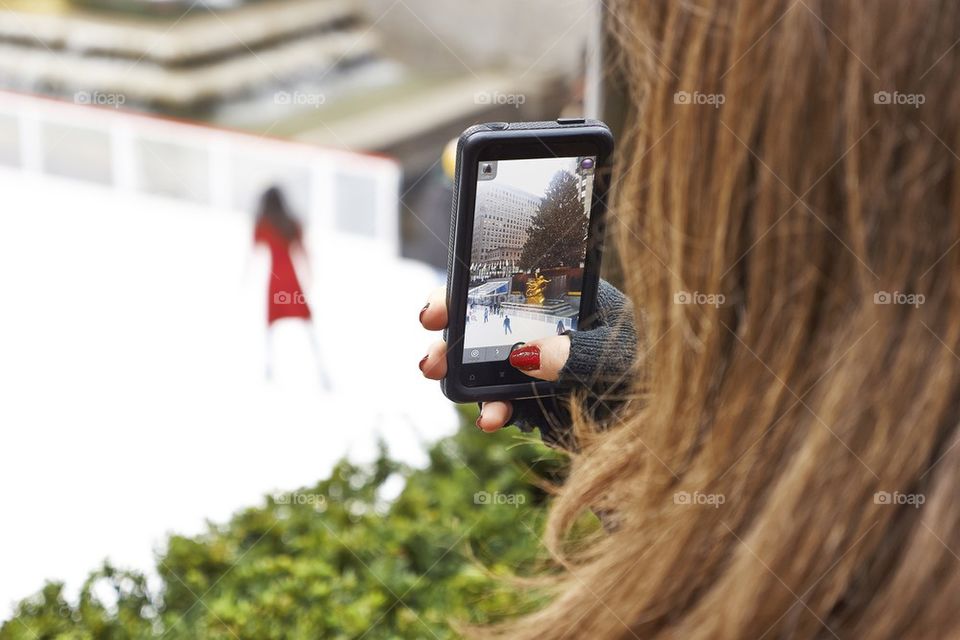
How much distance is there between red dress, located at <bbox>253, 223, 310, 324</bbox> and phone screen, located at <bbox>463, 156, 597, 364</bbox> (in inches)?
135

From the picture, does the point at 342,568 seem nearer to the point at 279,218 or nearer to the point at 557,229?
the point at 557,229

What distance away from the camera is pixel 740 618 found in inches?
23.7

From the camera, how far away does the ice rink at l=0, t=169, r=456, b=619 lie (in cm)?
282

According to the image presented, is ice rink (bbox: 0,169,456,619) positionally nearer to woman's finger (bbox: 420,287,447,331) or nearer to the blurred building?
the blurred building

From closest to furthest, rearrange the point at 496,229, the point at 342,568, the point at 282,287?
the point at 496,229
the point at 342,568
the point at 282,287

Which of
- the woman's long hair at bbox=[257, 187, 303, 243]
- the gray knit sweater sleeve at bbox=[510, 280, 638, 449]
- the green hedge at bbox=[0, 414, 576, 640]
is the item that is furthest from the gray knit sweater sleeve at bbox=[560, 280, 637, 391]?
the woman's long hair at bbox=[257, 187, 303, 243]

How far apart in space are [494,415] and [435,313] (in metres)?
0.11

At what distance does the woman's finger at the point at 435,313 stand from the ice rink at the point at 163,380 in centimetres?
113

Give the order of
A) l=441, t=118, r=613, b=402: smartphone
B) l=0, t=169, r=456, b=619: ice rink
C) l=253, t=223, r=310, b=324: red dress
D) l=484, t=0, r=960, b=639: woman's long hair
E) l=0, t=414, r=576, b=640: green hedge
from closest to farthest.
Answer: l=484, t=0, r=960, b=639: woman's long hair, l=441, t=118, r=613, b=402: smartphone, l=0, t=414, r=576, b=640: green hedge, l=0, t=169, r=456, b=619: ice rink, l=253, t=223, r=310, b=324: red dress

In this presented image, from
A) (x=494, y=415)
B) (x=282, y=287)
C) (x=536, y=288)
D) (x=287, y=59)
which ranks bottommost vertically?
(x=282, y=287)

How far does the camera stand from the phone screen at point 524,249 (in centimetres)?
86

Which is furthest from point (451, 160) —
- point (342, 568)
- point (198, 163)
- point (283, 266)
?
point (198, 163)

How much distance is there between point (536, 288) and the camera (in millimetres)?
906

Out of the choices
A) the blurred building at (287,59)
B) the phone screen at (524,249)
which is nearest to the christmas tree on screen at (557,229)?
the phone screen at (524,249)
